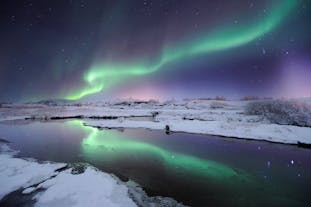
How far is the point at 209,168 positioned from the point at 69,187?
8.50 metres

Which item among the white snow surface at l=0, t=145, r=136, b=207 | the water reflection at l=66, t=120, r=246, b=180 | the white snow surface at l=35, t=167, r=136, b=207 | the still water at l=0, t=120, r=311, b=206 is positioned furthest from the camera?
the water reflection at l=66, t=120, r=246, b=180

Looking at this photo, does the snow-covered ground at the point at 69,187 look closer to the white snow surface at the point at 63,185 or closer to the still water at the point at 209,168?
the white snow surface at the point at 63,185

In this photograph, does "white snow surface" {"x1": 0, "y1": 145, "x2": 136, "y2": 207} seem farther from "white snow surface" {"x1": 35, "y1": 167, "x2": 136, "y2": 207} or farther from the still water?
the still water

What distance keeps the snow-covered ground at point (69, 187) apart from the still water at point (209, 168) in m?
0.93

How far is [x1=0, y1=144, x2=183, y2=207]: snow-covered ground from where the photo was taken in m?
7.57

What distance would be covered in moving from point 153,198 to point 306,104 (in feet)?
108

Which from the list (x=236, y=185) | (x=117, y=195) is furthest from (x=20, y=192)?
(x=236, y=185)

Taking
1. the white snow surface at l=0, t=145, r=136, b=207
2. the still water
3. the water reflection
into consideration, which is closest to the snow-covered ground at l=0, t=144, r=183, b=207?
the white snow surface at l=0, t=145, r=136, b=207

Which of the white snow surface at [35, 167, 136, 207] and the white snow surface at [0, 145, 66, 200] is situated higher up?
the white snow surface at [0, 145, 66, 200]

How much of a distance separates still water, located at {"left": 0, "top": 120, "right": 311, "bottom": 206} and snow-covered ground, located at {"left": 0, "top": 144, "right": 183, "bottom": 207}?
93cm

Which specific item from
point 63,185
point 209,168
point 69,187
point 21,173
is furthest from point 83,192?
point 209,168

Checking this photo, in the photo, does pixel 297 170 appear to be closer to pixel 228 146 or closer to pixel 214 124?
pixel 228 146

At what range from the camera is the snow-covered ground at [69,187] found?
24.8ft

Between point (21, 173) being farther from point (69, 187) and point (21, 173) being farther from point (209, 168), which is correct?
point (209, 168)
